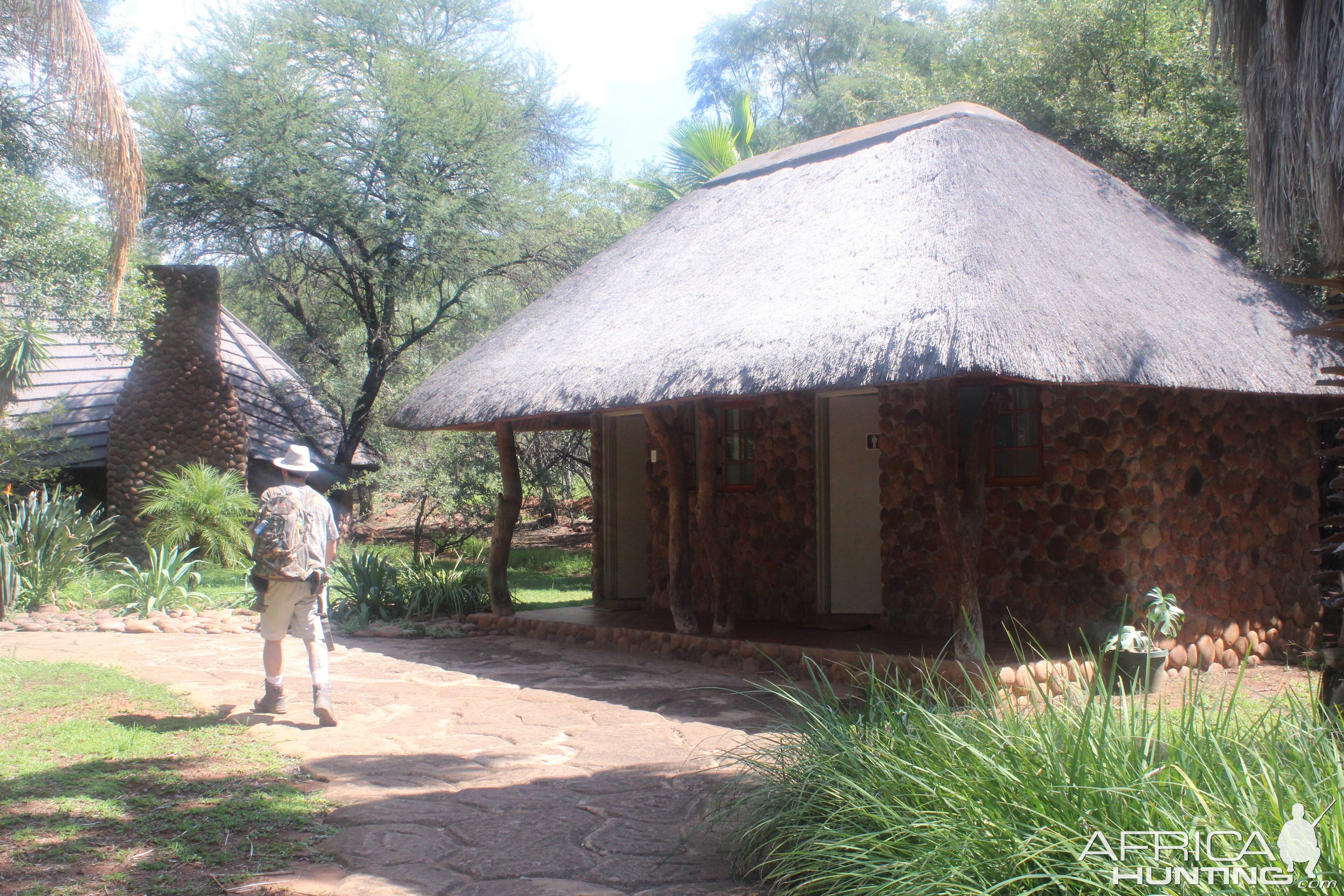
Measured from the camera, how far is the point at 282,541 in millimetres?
5680

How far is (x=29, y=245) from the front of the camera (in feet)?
35.3

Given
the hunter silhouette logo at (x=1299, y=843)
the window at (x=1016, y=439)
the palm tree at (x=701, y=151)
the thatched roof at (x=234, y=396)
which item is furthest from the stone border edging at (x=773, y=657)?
the palm tree at (x=701, y=151)

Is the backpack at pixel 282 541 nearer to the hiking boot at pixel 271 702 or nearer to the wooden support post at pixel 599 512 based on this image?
the hiking boot at pixel 271 702

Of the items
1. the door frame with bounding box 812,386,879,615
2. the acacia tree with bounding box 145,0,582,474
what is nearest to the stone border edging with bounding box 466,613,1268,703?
the door frame with bounding box 812,386,879,615

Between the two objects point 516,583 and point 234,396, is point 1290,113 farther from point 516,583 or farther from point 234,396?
point 234,396

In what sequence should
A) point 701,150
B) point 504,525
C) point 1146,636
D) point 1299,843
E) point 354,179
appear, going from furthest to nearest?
1. point 701,150
2. point 354,179
3. point 504,525
4. point 1146,636
5. point 1299,843

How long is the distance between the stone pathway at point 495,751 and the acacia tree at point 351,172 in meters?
7.88

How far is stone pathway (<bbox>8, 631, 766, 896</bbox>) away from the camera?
12.0ft

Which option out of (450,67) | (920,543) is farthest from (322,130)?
(920,543)

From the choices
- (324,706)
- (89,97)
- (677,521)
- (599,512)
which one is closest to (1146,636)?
(677,521)

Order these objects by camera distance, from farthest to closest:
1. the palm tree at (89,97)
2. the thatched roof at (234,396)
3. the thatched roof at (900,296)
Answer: the thatched roof at (234,396) → the palm tree at (89,97) → the thatched roof at (900,296)

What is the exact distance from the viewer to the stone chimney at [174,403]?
13.9m

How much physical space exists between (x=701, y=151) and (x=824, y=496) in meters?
11.1

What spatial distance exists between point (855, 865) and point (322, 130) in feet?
48.4
